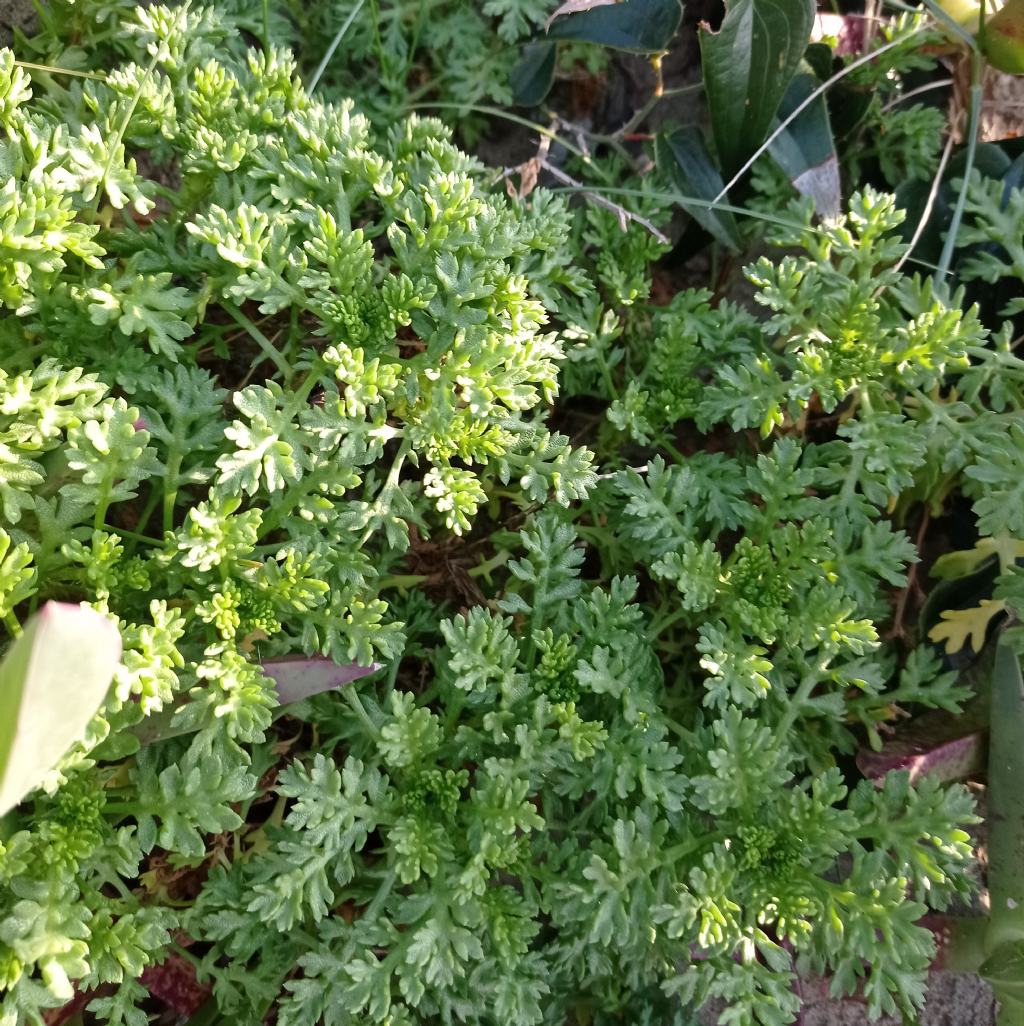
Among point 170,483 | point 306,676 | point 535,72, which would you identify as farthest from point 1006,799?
point 535,72

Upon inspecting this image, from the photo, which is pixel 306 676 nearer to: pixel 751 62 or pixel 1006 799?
pixel 1006 799

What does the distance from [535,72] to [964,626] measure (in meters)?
1.70

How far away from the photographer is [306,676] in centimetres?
168

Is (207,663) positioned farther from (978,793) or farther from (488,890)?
(978,793)

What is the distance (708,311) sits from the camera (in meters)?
2.07

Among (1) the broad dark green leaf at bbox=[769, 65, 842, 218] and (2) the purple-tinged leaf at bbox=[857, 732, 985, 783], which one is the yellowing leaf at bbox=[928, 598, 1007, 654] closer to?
(2) the purple-tinged leaf at bbox=[857, 732, 985, 783]

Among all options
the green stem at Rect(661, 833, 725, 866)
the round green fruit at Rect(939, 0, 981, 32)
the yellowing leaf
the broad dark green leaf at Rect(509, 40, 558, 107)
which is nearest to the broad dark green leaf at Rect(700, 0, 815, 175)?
the broad dark green leaf at Rect(509, 40, 558, 107)

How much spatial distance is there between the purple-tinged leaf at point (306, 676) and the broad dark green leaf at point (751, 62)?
58.4 inches

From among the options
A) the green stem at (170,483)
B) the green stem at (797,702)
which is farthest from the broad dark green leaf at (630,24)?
the green stem at (797,702)

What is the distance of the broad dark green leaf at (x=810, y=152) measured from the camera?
6.84 feet

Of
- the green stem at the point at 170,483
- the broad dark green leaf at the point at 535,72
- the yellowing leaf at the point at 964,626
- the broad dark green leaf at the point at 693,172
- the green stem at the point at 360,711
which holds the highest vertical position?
the broad dark green leaf at the point at 535,72

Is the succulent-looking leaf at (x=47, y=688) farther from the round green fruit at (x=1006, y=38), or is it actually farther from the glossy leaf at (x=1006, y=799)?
the round green fruit at (x=1006, y=38)

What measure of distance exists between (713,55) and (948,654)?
4.94ft

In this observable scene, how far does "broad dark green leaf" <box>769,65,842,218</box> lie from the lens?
82.1 inches
